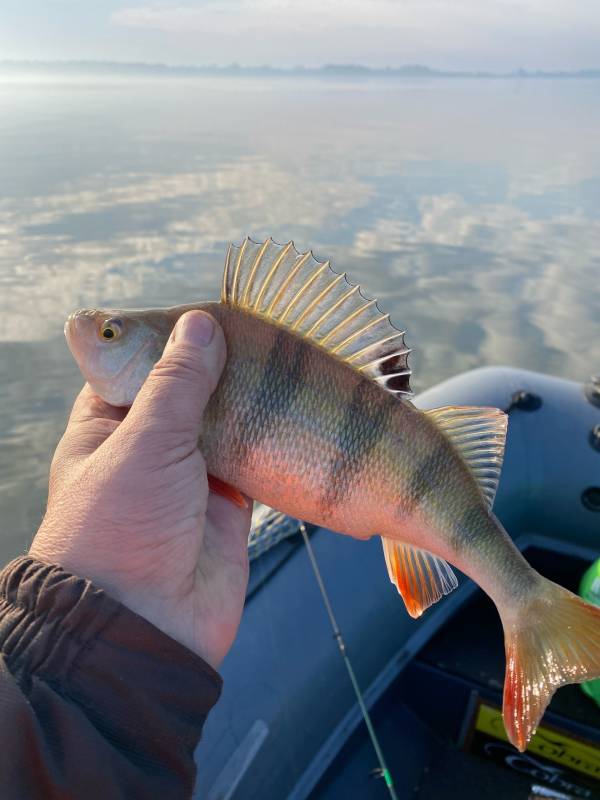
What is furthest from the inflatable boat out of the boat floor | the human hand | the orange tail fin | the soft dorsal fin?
the soft dorsal fin

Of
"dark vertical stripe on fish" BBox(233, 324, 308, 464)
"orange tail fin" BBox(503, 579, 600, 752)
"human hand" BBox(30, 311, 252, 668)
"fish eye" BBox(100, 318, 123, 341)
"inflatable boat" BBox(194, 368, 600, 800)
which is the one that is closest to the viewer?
"human hand" BBox(30, 311, 252, 668)

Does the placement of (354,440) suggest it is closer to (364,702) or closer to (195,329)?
(195,329)

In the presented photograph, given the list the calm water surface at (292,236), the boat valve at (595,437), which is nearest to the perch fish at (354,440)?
the boat valve at (595,437)

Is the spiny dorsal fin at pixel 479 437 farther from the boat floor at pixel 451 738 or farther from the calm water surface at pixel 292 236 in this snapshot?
the calm water surface at pixel 292 236

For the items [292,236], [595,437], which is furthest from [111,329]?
[292,236]

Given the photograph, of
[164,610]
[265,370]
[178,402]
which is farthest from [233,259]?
Result: [164,610]

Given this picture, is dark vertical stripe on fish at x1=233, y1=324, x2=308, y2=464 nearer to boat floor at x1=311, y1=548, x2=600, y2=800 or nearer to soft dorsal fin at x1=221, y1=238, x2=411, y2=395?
soft dorsal fin at x1=221, y1=238, x2=411, y2=395
